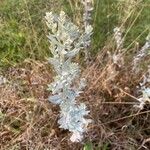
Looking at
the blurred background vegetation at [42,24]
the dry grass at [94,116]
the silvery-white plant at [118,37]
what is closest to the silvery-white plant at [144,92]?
the dry grass at [94,116]

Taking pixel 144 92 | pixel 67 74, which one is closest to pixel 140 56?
pixel 144 92

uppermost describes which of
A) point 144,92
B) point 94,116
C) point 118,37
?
point 118,37

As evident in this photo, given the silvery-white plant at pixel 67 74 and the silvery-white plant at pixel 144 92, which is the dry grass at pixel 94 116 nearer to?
the silvery-white plant at pixel 144 92

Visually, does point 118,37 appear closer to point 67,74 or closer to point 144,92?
point 144,92

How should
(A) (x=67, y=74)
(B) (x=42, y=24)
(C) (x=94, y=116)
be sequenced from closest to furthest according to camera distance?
(A) (x=67, y=74)
(C) (x=94, y=116)
(B) (x=42, y=24)

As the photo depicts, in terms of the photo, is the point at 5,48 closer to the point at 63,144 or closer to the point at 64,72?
the point at 63,144

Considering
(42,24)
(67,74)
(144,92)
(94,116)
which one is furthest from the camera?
(42,24)

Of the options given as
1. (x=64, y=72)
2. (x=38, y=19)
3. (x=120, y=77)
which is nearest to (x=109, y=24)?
(x=38, y=19)
